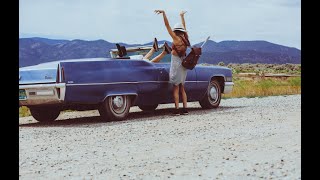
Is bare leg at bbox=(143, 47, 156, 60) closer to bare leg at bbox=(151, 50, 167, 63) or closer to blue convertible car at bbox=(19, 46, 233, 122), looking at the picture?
bare leg at bbox=(151, 50, 167, 63)

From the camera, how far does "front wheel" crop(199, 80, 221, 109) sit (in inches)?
492

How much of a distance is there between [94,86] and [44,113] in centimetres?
168

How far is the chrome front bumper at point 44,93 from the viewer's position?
31.0 ft

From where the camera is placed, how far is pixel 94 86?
9797 mm

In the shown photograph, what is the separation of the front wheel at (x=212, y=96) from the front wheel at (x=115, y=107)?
252 cm

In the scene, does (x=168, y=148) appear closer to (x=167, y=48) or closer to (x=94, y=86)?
(x=94, y=86)

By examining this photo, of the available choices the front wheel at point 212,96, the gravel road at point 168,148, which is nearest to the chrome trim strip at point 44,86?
the gravel road at point 168,148

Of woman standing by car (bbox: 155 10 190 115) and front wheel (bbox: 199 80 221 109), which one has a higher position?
woman standing by car (bbox: 155 10 190 115)

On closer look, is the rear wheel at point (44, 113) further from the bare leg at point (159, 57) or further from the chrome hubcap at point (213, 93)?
the chrome hubcap at point (213, 93)

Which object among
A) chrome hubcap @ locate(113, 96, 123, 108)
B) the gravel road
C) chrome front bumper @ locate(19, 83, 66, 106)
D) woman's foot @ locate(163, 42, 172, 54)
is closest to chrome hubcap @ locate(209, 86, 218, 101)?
woman's foot @ locate(163, 42, 172, 54)

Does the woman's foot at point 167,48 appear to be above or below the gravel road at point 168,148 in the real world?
above

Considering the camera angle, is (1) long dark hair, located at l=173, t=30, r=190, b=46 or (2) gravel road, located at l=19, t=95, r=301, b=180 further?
(1) long dark hair, located at l=173, t=30, r=190, b=46

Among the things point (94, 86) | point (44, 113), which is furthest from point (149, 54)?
point (44, 113)
